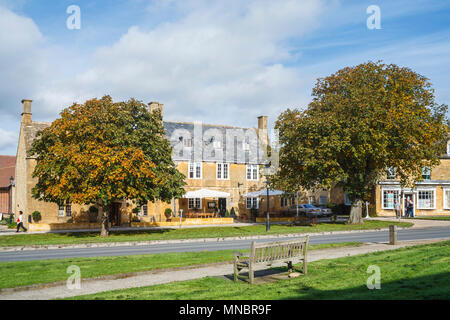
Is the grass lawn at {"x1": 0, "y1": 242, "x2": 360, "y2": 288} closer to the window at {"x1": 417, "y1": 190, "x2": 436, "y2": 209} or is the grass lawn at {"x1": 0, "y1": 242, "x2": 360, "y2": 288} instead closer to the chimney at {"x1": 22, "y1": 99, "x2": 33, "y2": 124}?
the chimney at {"x1": 22, "y1": 99, "x2": 33, "y2": 124}

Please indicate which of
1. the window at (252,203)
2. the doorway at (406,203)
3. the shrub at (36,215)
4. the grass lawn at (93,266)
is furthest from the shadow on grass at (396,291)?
the window at (252,203)

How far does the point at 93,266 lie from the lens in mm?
14914

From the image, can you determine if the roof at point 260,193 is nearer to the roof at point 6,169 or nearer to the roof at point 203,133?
the roof at point 203,133

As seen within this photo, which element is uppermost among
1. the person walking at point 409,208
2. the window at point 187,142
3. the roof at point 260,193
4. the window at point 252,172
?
the window at point 187,142

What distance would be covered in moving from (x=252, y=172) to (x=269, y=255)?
4060cm

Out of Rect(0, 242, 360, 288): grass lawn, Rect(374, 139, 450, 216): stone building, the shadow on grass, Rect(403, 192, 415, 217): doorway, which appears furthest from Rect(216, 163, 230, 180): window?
the shadow on grass

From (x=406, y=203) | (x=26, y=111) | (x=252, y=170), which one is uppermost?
(x=26, y=111)

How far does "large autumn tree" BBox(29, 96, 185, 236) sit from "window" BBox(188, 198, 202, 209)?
14.3 m

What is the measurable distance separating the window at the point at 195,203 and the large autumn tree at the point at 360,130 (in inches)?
480

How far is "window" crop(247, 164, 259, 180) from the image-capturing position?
52.6 m

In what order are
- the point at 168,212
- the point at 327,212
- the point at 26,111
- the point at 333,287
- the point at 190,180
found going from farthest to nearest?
the point at 327,212 < the point at 190,180 < the point at 168,212 < the point at 26,111 < the point at 333,287

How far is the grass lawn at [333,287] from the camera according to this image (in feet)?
31.0

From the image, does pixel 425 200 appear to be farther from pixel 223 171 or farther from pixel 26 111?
pixel 26 111

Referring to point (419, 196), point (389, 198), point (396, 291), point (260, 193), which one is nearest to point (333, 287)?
point (396, 291)
